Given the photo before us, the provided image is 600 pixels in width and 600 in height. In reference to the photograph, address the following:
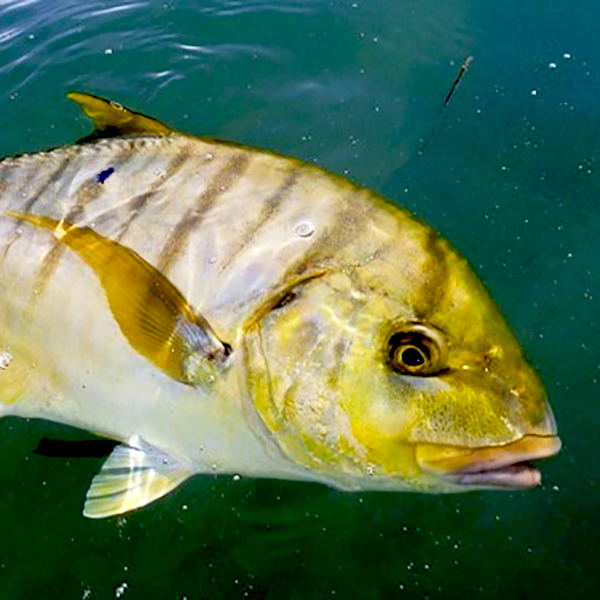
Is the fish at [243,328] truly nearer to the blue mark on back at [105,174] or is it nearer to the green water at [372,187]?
the blue mark on back at [105,174]

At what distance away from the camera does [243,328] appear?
6.33 feet

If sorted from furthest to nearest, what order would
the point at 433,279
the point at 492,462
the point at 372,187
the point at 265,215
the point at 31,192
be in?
the point at 372,187 → the point at 31,192 → the point at 265,215 → the point at 433,279 → the point at 492,462

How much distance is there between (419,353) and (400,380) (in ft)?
0.23

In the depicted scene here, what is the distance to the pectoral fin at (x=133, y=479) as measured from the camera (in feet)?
6.95

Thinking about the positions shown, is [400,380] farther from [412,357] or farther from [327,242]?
[327,242]

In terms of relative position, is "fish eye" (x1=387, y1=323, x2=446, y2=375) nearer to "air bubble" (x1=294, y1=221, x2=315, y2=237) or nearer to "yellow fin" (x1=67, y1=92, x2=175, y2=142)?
"air bubble" (x1=294, y1=221, x2=315, y2=237)

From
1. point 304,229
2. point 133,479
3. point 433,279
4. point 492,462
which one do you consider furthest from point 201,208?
point 492,462

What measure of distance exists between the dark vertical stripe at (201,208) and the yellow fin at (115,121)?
0.93 ft

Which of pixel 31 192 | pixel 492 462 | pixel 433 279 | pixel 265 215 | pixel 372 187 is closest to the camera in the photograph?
pixel 492 462

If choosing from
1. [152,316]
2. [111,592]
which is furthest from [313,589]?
[152,316]

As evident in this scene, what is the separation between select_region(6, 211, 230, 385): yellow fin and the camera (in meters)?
1.93

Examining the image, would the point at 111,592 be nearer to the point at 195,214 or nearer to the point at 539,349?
the point at 195,214

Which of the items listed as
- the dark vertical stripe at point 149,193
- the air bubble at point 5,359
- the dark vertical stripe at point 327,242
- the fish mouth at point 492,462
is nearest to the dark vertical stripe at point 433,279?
the dark vertical stripe at point 327,242

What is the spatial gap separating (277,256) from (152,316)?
316 millimetres
